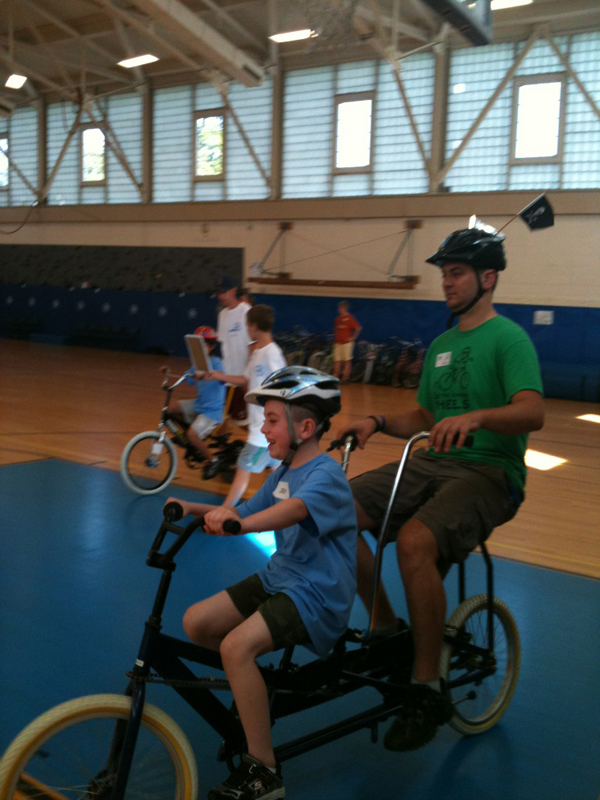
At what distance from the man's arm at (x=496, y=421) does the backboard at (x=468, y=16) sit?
603cm

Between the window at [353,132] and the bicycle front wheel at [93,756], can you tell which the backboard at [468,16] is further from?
the window at [353,132]

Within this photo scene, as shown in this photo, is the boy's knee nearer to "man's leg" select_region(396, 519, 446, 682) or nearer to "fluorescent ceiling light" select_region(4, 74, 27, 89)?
"man's leg" select_region(396, 519, 446, 682)

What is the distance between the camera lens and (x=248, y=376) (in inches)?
221

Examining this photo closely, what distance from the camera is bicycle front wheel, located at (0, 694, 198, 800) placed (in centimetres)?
191

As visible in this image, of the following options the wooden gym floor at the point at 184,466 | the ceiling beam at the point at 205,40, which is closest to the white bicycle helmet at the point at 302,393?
the wooden gym floor at the point at 184,466

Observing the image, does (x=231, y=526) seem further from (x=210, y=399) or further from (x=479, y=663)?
(x=210, y=399)

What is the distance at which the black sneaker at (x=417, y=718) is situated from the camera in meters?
2.48

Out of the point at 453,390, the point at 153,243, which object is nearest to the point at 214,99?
the point at 153,243

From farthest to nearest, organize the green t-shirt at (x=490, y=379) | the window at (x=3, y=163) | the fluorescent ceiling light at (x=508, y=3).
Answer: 1. the window at (x=3, y=163)
2. the fluorescent ceiling light at (x=508, y=3)
3. the green t-shirt at (x=490, y=379)

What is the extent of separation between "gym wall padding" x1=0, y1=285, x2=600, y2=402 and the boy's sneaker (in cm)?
1250

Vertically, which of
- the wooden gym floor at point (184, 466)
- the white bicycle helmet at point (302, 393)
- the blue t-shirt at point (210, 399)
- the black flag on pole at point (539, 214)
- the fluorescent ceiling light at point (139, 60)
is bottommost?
the wooden gym floor at point (184, 466)

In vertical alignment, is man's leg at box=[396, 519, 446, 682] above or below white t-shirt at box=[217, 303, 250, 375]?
below

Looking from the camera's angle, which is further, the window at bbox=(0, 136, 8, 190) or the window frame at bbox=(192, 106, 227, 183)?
the window at bbox=(0, 136, 8, 190)

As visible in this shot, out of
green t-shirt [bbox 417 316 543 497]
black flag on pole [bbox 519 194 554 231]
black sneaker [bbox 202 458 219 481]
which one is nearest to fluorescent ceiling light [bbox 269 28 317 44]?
black sneaker [bbox 202 458 219 481]
